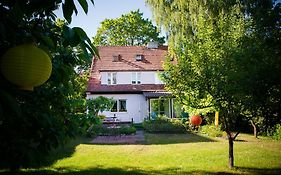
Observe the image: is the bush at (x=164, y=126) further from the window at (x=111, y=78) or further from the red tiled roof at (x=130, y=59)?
the red tiled roof at (x=130, y=59)

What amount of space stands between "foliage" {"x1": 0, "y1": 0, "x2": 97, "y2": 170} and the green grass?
5.36m

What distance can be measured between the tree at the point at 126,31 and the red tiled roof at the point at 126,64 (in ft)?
40.8

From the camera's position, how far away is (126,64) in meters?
32.5

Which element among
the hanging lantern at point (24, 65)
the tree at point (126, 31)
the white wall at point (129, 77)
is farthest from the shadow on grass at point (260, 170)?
the tree at point (126, 31)

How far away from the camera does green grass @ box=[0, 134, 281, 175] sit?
30.8 ft

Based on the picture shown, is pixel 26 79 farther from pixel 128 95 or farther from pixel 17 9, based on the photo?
pixel 128 95

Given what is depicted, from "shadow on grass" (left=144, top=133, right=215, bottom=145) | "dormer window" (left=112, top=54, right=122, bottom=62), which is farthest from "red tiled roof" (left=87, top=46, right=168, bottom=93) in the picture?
"shadow on grass" (left=144, top=133, right=215, bottom=145)

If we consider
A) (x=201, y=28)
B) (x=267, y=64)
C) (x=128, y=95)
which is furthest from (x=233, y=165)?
(x=128, y=95)

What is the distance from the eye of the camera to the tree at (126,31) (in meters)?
47.1

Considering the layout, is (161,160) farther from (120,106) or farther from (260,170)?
(120,106)

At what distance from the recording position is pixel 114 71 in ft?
103

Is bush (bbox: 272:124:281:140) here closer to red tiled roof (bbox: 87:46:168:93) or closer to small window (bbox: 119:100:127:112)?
red tiled roof (bbox: 87:46:168:93)

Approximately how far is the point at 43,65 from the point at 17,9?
463mm

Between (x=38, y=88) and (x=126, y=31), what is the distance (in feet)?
145
